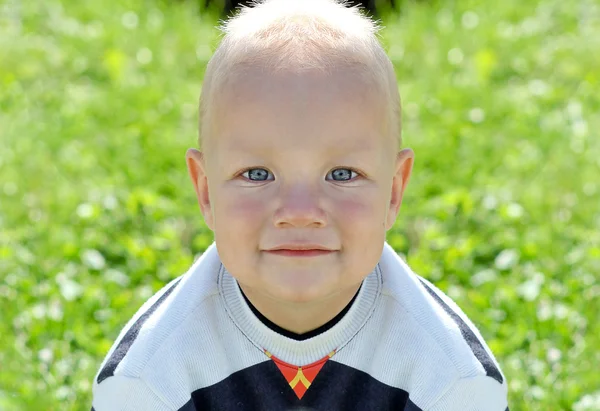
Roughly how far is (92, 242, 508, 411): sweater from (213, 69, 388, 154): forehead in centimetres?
48

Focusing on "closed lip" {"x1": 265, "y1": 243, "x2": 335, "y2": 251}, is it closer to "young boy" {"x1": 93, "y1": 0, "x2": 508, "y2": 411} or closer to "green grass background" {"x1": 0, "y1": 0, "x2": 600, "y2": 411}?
"young boy" {"x1": 93, "y1": 0, "x2": 508, "y2": 411}

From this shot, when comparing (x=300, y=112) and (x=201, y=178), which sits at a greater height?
(x=300, y=112)

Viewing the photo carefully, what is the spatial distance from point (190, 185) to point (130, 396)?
7.10ft

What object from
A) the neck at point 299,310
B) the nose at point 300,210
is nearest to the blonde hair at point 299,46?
the nose at point 300,210

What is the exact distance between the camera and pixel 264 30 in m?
2.31

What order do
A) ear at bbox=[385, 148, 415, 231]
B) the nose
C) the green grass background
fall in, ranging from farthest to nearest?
1. the green grass background
2. ear at bbox=[385, 148, 415, 231]
3. the nose

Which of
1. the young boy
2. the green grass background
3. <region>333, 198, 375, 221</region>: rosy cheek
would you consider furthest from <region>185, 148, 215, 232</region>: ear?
the green grass background

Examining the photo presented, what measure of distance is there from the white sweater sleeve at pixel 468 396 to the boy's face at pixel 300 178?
348mm

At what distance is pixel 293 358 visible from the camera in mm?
2502

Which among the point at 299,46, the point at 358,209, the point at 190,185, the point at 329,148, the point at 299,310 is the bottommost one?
the point at 190,185

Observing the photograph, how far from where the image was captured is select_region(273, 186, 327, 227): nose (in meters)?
2.19

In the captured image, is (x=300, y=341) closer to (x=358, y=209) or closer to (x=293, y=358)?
(x=293, y=358)

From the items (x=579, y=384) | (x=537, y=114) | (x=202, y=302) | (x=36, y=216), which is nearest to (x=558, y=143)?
(x=537, y=114)

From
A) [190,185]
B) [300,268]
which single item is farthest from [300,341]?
[190,185]
